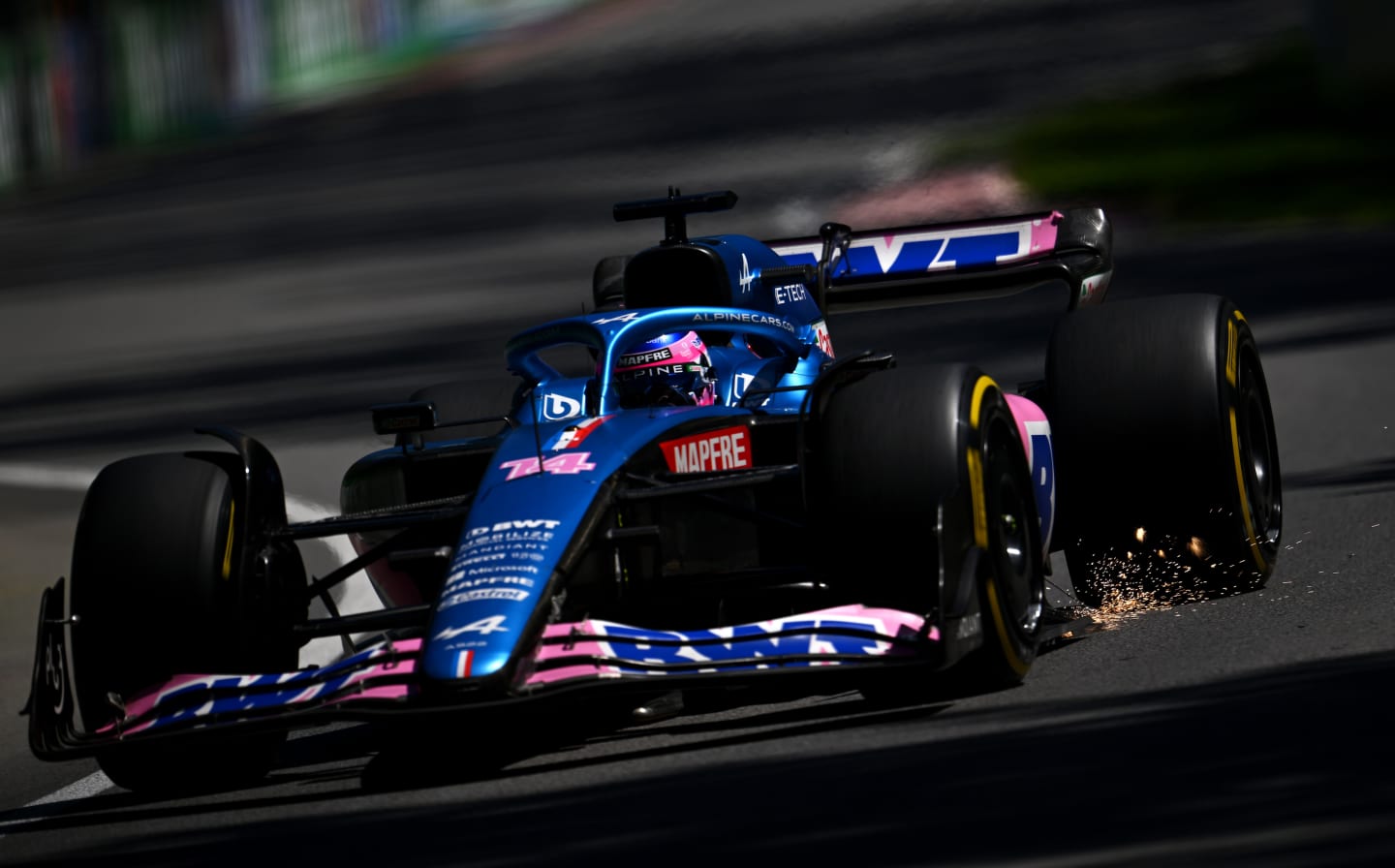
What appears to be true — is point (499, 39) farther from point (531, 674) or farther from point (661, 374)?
point (531, 674)

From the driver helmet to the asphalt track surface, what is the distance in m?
1.18

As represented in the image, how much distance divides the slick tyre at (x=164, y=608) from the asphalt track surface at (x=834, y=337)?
17cm

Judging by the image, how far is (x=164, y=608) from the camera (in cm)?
650

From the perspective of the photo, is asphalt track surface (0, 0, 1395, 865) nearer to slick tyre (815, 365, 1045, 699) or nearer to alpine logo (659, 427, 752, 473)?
slick tyre (815, 365, 1045, 699)

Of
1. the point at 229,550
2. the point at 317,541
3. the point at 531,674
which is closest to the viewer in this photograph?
the point at 531,674

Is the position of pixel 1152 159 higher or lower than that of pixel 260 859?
higher

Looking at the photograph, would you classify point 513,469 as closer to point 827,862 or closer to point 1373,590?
point 827,862

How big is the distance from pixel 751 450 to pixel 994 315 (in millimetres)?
9325

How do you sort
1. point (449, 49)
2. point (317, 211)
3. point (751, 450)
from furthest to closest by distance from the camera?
point (449, 49), point (317, 211), point (751, 450)

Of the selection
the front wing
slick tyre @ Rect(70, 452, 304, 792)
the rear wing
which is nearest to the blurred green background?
the rear wing

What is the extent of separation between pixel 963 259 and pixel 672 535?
293cm

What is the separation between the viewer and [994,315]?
1631cm

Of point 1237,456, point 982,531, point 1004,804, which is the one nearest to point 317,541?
point 1237,456

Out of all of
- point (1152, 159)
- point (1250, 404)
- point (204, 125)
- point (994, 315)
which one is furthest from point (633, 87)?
point (1250, 404)
